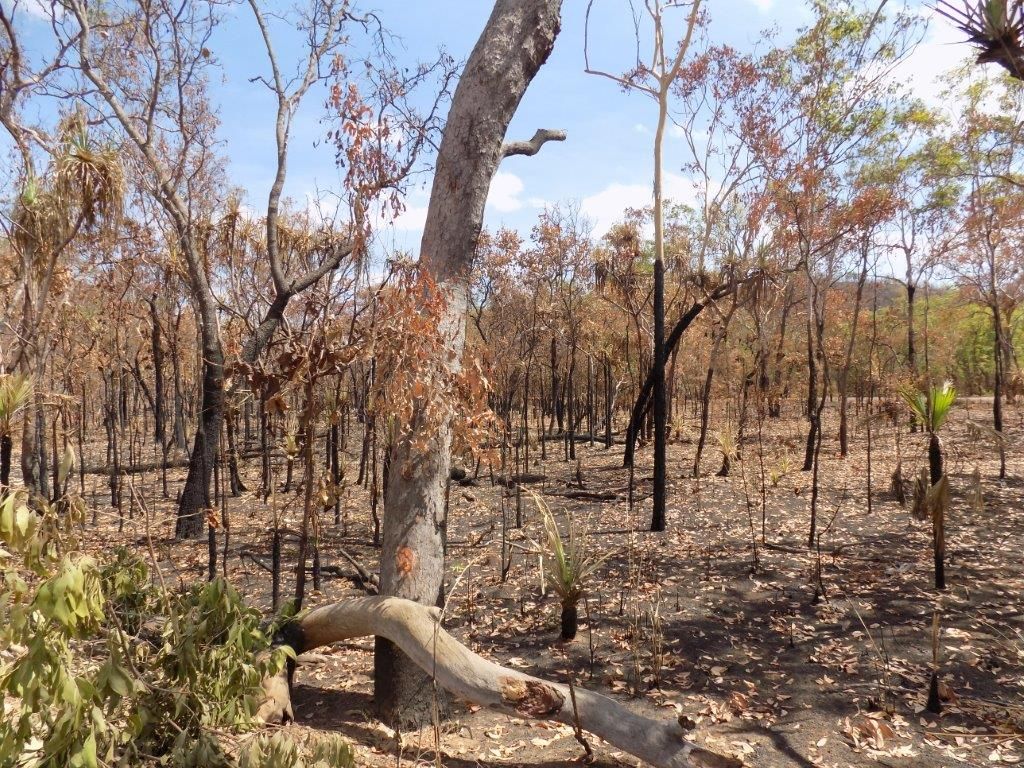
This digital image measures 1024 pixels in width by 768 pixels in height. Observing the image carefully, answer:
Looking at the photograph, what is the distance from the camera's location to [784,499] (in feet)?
33.1

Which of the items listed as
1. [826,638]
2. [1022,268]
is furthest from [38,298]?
[1022,268]

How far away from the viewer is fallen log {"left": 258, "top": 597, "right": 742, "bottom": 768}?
3.17 m

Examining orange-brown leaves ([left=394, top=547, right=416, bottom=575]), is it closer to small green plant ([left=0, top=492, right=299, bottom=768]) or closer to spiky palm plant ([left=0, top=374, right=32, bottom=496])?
small green plant ([left=0, top=492, right=299, bottom=768])

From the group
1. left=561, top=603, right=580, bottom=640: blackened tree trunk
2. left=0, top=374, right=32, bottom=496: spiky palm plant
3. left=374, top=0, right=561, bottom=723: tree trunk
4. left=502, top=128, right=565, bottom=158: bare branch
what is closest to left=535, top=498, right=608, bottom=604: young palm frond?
left=561, top=603, right=580, bottom=640: blackened tree trunk

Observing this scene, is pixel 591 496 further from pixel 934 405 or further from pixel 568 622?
pixel 934 405

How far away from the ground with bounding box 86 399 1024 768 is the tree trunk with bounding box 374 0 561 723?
0.49 m

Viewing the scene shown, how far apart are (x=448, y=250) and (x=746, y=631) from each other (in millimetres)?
3782

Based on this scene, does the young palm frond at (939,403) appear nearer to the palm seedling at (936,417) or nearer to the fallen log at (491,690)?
the palm seedling at (936,417)

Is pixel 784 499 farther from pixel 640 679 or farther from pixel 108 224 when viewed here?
pixel 108 224

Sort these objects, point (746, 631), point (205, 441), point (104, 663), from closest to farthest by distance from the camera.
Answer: point (104, 663)
point (746, 631)
point (205, 441)

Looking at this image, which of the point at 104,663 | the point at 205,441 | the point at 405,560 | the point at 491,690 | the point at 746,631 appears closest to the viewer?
the point at 104,663

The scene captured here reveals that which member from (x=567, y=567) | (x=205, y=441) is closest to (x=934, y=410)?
(x=567, y=567)

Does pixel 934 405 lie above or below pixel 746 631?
above

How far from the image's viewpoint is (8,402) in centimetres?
409
